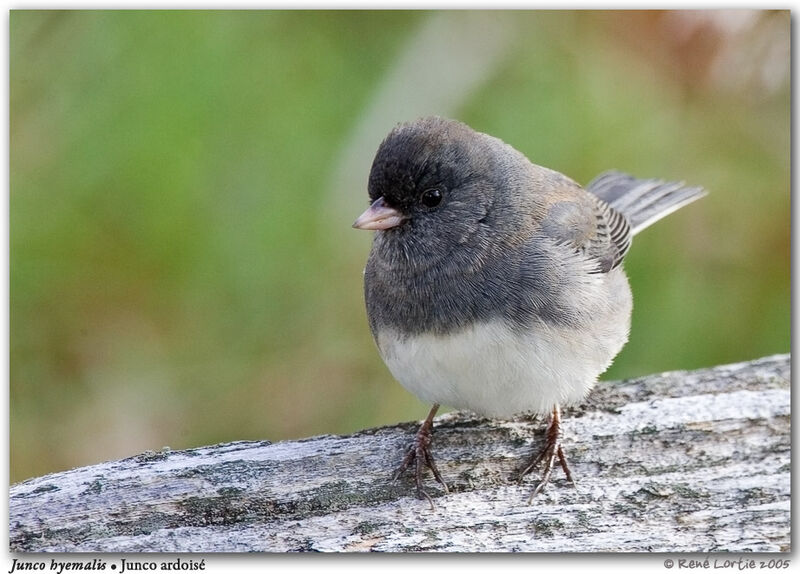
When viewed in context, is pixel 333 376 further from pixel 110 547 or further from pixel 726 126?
pixel 726 126

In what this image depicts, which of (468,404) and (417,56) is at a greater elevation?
(417,56)

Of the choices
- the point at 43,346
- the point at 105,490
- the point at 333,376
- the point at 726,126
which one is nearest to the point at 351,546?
the point at 105,490

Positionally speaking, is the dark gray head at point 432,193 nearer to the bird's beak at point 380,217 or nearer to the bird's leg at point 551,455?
the bird's beak at point 380,217

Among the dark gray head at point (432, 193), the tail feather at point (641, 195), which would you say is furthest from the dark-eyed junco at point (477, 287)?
the tail feather at point (641, 195)

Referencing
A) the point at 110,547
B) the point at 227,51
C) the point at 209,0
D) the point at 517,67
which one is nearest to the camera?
the point at 110,547

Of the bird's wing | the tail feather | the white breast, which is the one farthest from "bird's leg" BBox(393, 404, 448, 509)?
the tail feather

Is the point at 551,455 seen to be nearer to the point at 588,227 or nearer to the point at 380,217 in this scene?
the point at 588,227

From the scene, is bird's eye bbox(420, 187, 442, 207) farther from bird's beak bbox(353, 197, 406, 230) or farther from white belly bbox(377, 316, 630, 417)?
white belly bbox(377, 316, 630, 417)
